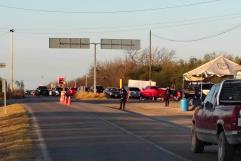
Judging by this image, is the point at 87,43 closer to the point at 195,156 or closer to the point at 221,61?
the point at 221,61

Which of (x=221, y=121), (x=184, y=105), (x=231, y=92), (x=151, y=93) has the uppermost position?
(x=231, y=92)

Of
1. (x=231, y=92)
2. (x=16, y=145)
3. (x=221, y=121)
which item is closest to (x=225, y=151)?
(x=221, y=121)

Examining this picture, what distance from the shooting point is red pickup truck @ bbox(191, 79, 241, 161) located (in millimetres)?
→ 13711

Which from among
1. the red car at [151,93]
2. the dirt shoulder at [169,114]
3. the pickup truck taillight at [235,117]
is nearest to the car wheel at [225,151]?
the pickup truck taillight at [235,117]

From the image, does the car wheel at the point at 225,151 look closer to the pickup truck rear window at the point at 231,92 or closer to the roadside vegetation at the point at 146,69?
the pickup truck rear window at the point at 231,92

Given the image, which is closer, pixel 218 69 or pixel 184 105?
pixel 184 105

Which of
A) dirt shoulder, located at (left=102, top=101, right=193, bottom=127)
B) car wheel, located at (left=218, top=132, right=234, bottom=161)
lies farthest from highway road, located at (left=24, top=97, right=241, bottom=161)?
dirt shoulder, located at (left=102, top=101, right=193, bottom=127)

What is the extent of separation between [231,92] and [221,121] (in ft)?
4.03

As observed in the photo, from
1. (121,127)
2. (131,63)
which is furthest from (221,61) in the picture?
(131,63)

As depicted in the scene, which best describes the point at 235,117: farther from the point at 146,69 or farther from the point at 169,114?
the point at 146,69

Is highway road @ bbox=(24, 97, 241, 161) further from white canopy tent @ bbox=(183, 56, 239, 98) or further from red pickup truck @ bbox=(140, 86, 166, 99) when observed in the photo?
red pickup truck @ bbox=(140, 86, 166, 99)

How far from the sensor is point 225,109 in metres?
14.2

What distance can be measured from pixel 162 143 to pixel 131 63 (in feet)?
373

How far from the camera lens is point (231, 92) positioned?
15.4 m
